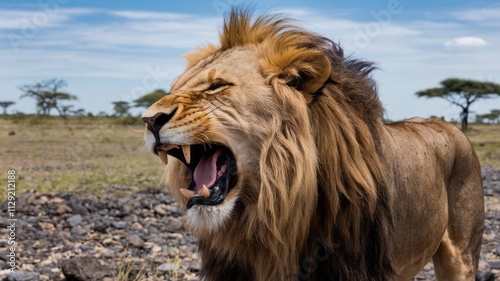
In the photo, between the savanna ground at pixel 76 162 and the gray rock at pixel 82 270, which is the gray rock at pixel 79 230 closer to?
the savanna ground at pixel 76 162

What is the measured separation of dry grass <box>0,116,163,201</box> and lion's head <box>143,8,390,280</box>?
0.27 meters

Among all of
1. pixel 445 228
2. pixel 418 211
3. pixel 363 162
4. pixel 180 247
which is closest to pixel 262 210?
pixel 363 162

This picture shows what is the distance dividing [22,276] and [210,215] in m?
2.51

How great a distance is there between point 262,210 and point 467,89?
103ft

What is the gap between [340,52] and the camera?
9.18 feet

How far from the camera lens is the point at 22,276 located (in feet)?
14.7

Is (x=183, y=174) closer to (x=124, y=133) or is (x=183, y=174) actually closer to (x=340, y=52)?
(x=340, y=52)

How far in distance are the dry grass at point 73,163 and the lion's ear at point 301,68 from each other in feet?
1.72

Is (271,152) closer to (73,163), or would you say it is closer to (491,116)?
(73,163)

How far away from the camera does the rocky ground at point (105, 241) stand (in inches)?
181

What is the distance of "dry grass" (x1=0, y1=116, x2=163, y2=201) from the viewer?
998 cm

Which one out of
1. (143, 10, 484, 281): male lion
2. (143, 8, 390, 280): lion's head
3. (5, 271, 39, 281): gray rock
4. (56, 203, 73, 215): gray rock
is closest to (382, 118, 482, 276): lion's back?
(143, 10, 484, 281): male lion

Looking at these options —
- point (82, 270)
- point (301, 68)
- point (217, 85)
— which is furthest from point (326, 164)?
point (82, 270)

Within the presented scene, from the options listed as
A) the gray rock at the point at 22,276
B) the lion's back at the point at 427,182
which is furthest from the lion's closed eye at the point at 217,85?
the gray rock at the point at 22,276
